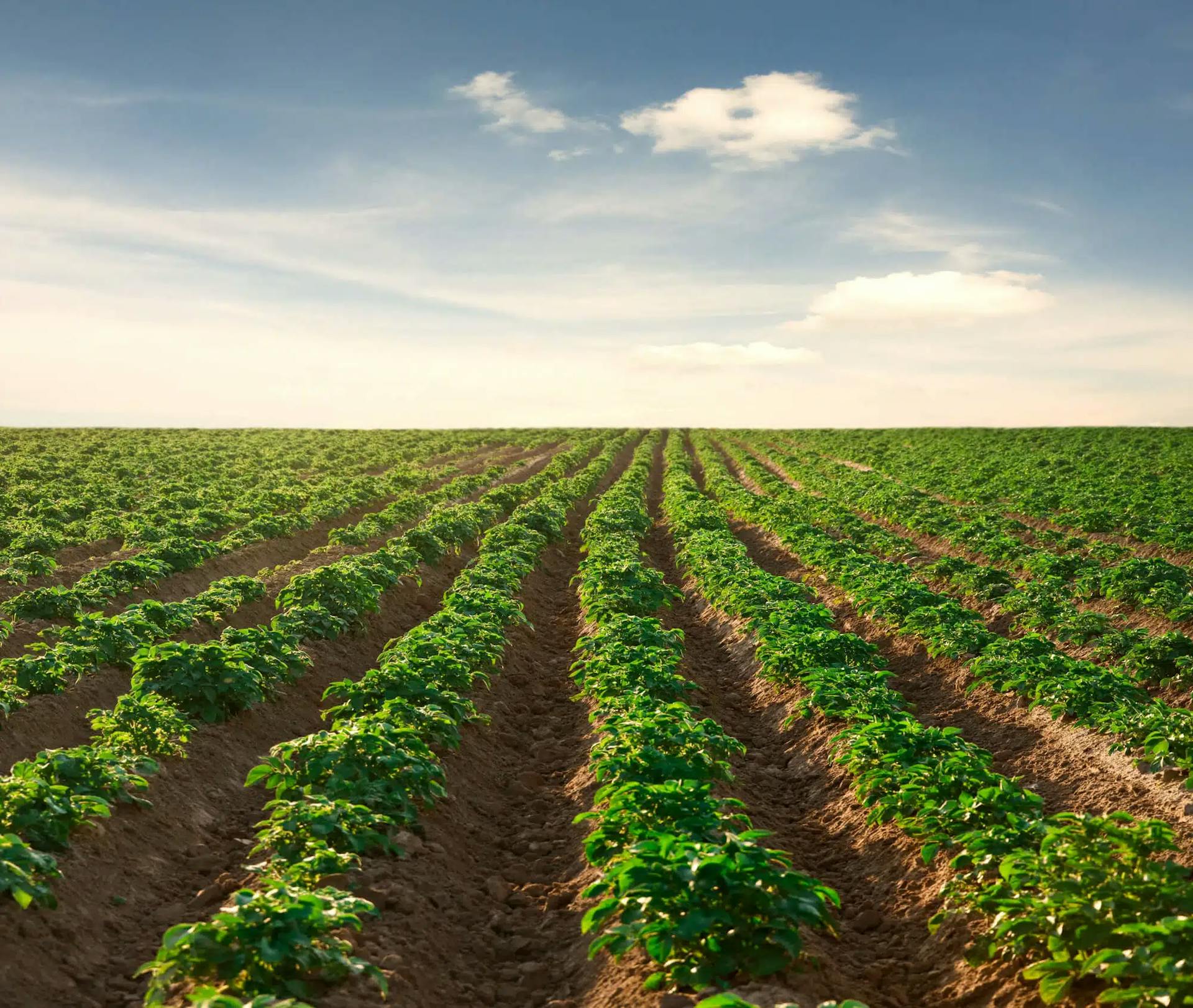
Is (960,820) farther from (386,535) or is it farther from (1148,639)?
(386,535)

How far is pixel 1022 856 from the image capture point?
5.61 metres

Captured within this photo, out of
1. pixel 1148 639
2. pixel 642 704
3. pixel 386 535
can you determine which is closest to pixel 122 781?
pixel 642 704

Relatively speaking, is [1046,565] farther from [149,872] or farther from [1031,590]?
[149,872]

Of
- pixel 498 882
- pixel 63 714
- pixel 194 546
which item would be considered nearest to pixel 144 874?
pixel 498 882

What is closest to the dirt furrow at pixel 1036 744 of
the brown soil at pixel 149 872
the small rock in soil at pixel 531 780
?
the small rock in soil at pixel 531 780

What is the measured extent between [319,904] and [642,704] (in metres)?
4.60

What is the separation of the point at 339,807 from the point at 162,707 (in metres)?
3.38

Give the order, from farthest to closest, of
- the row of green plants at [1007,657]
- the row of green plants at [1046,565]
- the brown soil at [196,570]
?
the row of green plants at [1046,565]
the brown soil at [196,570]
the row of green plants at [1007,657]

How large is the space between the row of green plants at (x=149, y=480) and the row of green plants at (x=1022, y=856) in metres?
14.5

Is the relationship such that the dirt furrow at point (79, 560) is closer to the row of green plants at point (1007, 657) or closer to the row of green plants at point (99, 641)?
the row of green plants at point (99, 641)

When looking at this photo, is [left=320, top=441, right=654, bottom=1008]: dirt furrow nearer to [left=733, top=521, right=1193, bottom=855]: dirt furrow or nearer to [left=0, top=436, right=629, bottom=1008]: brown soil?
[left=0, top=436, right=629, bottom=1008]: brown soil

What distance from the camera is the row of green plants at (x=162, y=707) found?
640 cm

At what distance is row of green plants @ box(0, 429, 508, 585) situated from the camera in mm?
19719

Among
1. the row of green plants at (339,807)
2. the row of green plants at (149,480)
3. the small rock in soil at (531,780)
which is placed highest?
the row of green plants at (149,480)
